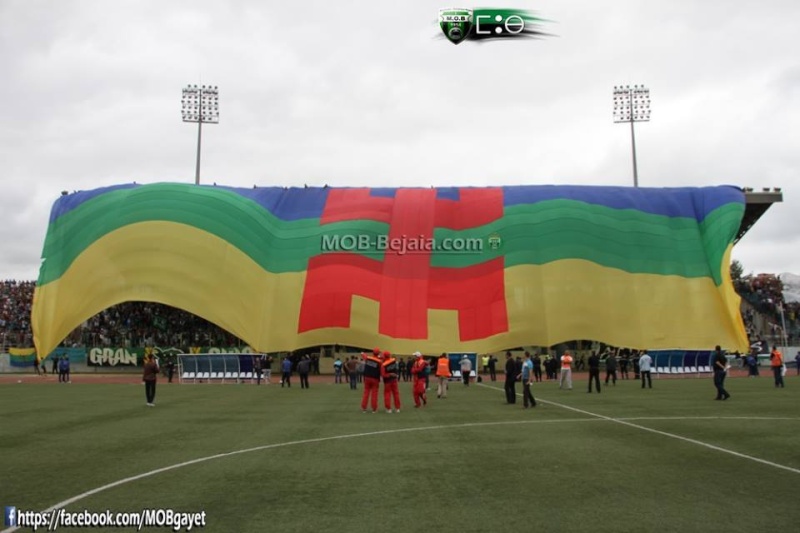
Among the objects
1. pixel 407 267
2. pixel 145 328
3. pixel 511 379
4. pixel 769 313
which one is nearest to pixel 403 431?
pixel 511 379

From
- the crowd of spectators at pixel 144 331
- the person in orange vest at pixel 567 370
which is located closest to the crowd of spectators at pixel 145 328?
the crowd of spectators at pixel 144 331

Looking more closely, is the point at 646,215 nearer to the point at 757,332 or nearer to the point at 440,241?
the point at 440,241

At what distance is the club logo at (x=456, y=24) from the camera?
84.1 ft

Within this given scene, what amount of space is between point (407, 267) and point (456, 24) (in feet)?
96.0

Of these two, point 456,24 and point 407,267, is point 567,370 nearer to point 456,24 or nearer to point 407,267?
point 456,24

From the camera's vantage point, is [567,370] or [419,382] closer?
[419,382]

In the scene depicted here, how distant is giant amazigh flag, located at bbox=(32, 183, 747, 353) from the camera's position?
169 feet

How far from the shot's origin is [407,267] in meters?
54.1

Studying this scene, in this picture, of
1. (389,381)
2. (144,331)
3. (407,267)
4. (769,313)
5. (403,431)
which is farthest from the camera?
(769,313)

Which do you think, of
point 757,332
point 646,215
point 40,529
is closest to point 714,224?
point 646,215

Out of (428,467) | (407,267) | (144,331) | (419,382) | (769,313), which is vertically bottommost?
(428,467)

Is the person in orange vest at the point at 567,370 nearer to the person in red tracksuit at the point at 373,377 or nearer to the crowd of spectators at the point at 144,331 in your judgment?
the person in red tracksuit at the point at 373,377

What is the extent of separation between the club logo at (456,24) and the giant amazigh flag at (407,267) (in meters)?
28.3

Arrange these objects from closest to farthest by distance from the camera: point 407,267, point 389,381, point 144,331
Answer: point 389,381, point 407,267, point 144,331
